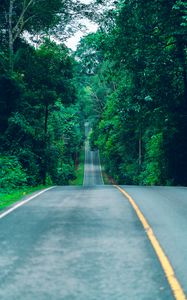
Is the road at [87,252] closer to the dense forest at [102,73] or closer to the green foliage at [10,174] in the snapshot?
the green foliage at [10,174]

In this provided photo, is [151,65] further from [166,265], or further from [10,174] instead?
[166,265]

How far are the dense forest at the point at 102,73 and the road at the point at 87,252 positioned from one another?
9654mm

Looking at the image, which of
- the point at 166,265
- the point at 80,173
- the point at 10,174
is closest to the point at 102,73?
the point at 10,174

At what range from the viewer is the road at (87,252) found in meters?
5.34

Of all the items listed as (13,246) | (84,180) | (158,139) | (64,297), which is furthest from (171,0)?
(84,180)

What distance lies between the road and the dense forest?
9654 millimetres

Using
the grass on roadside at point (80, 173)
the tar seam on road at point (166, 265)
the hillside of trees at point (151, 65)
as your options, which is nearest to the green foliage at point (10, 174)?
the hillside of trees at point (151, 65)

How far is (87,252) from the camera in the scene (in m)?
7.15

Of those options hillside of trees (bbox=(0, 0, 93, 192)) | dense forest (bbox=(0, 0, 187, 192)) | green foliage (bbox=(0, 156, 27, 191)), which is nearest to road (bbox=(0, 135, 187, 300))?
green foliage (bbox=(0, 156, 27, 191))

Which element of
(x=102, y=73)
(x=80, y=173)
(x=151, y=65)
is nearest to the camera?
(x=151, y=65)

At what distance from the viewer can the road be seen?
210 inches

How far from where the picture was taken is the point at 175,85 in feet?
90.3

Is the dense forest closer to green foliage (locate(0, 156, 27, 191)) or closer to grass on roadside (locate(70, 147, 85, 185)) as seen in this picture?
green foliage (locate(0, 156, 27, 191))

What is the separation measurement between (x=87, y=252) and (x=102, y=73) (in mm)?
20766
